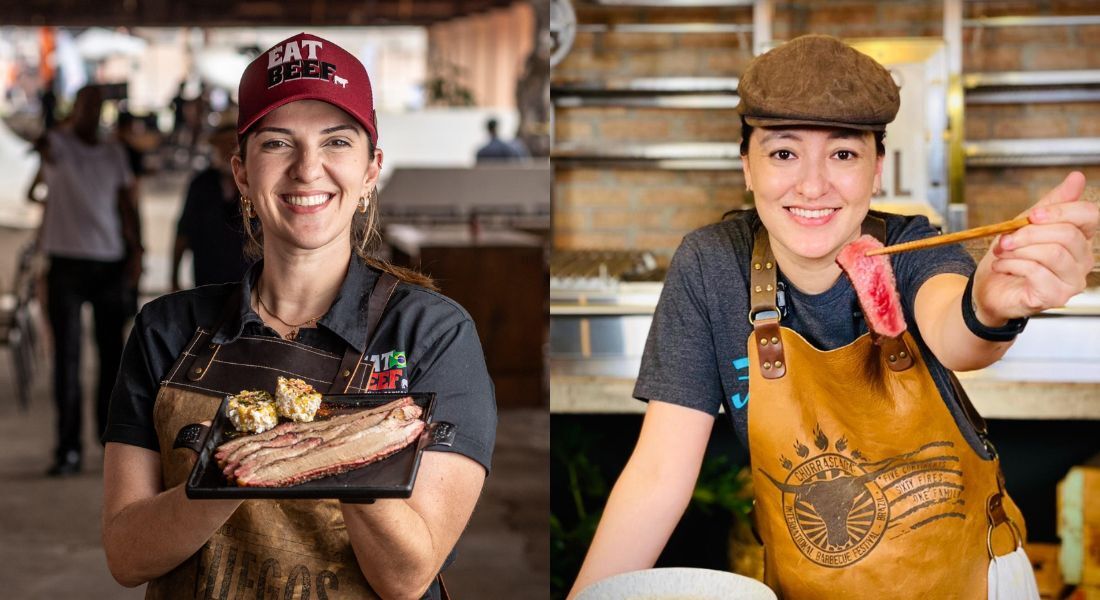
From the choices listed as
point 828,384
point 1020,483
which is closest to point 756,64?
point 828,384

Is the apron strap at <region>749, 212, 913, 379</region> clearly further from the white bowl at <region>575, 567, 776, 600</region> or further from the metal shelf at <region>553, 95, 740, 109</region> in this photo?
the metal shelf at <region>553, 95, 740, 109</region>

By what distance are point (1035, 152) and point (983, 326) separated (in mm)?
3376

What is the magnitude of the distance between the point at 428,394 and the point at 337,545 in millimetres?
261

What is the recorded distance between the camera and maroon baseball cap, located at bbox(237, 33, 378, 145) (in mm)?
1419

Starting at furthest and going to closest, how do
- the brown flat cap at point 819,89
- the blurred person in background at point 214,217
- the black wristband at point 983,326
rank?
the blurred person in background at point 214,217 < the brown flat cap at point 819,89 < the black wristband at point 983,326

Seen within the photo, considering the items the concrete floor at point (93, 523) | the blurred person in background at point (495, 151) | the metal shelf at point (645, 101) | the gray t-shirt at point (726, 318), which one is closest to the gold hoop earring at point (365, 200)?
the gray t-shirt at point (726, 318)

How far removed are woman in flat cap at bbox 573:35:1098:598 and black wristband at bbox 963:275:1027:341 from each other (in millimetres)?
20

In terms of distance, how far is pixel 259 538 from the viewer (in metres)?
1.39

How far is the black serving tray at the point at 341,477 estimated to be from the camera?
1.09 m

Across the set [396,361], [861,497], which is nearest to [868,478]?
[861,497]

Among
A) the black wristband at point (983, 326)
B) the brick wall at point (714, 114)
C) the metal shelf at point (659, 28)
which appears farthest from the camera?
the metal shelf at point (659, 28)

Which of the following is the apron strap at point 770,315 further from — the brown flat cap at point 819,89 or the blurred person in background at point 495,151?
the blurred person in background at point 495,151

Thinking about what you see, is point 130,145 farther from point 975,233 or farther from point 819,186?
point 975,233

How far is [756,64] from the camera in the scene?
1.60 m
